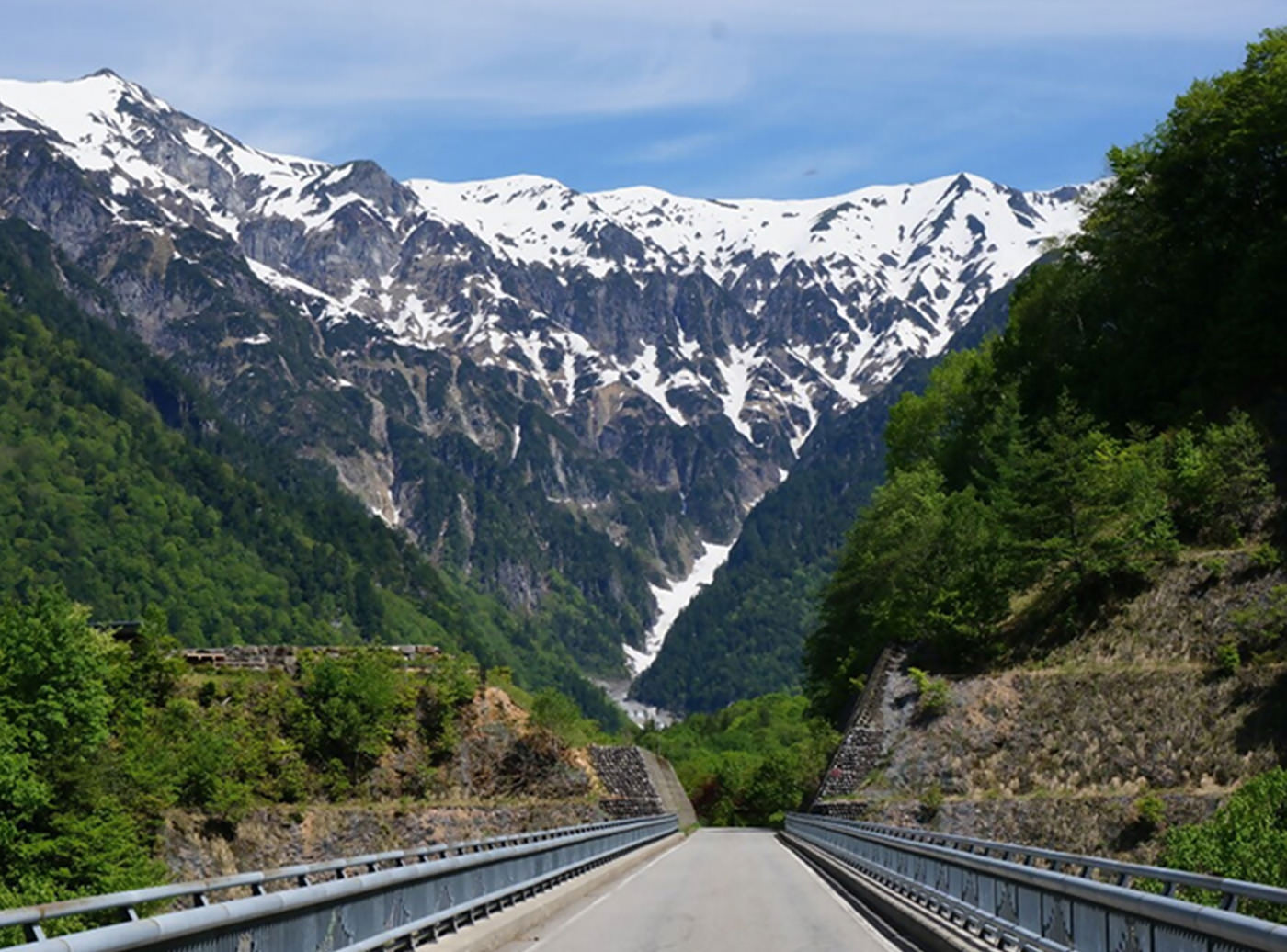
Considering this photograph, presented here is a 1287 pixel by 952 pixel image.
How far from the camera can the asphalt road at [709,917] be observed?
69.8 feet

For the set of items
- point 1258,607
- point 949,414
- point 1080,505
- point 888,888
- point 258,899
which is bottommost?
point 888,888

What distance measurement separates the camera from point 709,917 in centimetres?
2544

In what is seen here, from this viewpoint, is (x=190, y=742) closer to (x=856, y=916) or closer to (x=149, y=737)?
(x=149, y=737)

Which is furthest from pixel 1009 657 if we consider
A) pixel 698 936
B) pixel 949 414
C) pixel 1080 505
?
pixel 949 414

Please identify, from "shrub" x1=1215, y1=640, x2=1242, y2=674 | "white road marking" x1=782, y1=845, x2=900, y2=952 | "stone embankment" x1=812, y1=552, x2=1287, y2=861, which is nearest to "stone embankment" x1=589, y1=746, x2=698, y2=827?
"stone embankment" x1=812, y1=552, x2=1287, y2=861

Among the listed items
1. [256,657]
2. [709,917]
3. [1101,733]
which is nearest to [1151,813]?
[1101,733]

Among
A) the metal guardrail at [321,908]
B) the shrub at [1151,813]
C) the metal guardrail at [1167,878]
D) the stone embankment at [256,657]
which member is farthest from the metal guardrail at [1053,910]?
the stone embankment at [256,657]

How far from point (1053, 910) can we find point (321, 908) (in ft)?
24.8

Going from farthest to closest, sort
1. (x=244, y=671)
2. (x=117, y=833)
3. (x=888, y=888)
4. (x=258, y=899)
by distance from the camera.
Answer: (x=244, y=671) < (x=117, y=833) < (x=888, y=888) < (x=258, y=899)

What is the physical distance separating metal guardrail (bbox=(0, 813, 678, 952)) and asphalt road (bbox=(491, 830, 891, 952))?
3.61 ft

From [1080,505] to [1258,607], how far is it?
38.6ft

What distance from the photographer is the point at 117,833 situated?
56.7 meters

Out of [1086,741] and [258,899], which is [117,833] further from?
[258,899]

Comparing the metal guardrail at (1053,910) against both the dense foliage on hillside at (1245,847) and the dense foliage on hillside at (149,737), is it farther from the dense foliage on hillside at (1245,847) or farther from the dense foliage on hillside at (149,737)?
the dense foliage on hillside at (149,737)
